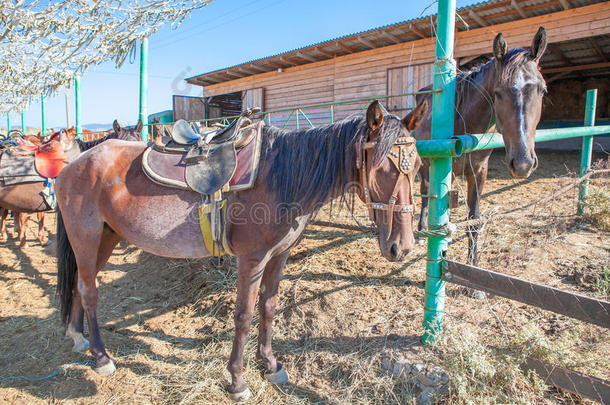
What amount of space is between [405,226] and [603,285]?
1.93 meters

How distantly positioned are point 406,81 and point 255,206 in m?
7.23

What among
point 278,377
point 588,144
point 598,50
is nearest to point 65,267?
point 278,377

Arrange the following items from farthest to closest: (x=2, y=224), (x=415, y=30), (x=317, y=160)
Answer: (x=415, y=30), (x=2, y=224), (x=317, y=160)

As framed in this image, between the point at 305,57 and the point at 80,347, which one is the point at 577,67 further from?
the point at 80,347

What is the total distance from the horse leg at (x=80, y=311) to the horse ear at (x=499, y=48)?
3343 mm

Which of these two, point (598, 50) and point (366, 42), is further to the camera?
point (598, 50)

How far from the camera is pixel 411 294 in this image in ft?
9.02

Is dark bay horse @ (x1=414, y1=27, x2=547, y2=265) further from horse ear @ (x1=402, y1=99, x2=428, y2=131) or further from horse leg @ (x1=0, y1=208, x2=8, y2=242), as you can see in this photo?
horse leg @ (x1=0, y1=208, x2=8, y2=242)

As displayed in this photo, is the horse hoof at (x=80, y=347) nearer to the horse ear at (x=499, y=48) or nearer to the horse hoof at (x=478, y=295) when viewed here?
the horse hoof at (x=478, y=295)

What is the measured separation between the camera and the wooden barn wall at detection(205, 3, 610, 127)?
628 cm

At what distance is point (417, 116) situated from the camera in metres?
1.73

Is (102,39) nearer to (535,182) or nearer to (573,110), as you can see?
(535,182)

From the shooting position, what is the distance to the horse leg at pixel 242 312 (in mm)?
2092

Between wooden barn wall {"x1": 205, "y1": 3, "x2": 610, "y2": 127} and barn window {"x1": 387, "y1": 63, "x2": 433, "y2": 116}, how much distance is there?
0.16 ft
